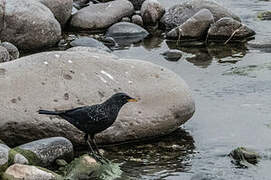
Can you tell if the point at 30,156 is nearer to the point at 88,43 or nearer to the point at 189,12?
the point at 88,43

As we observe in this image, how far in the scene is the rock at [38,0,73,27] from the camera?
14.8 metres

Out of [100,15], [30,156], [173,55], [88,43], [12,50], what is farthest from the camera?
[100,15]

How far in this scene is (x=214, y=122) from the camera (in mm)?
9703

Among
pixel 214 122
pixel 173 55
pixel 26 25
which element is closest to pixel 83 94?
pixel 214 122

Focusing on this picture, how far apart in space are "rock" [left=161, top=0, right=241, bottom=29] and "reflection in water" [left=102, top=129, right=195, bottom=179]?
6.30 meters

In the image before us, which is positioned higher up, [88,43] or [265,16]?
[265,16]

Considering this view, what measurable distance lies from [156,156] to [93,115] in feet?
3.65

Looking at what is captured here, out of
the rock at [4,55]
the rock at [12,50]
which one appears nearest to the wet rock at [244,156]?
the rock at [4,55]

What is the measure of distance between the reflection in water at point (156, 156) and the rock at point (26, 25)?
503 cm

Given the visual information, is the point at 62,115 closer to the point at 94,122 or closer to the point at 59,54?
the point at 94,122

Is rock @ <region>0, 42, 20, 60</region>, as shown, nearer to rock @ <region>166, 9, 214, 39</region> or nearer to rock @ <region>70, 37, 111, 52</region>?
rock @ <region>70, 37, 111, 52</region>

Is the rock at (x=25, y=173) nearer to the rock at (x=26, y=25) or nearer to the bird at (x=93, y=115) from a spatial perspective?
the bird at (x=93, y=115)

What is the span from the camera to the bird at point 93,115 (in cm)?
792

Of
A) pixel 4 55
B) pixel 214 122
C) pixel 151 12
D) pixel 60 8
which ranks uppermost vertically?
pixel 214 122
